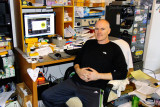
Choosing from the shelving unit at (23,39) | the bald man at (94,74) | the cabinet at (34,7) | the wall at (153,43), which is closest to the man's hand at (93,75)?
the bald man at (94,74)

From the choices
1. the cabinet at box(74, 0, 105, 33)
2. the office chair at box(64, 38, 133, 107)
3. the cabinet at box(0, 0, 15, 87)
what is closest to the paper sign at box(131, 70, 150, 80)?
the office chair at box(64, 38, 133, 107)

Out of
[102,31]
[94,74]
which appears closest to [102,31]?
[102,31]

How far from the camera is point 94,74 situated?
1757 mm

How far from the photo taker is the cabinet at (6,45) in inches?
84.2

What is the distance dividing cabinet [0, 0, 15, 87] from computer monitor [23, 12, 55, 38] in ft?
0.77

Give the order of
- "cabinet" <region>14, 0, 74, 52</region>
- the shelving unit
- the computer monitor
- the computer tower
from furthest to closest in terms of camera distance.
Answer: the computer tower < the computer monitor < "cabinet" <region>14, 0, 74, 52</region> < the shelving unit

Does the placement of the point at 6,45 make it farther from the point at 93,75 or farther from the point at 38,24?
the point at 93,75

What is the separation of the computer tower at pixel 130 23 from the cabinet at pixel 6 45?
1.78 metres

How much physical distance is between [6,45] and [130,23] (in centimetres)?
205

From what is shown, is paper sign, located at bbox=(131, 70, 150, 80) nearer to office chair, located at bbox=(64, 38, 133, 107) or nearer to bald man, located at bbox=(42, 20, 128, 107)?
office chair, located at bbox=(64, 38, 133, 107)

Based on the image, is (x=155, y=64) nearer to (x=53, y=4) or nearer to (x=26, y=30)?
Result: (x=53, y=4)

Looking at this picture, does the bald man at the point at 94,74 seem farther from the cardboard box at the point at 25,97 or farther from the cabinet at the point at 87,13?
the cabinet at the point at 87,13

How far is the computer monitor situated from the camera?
2202mm

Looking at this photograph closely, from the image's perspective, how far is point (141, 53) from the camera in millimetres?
3260
